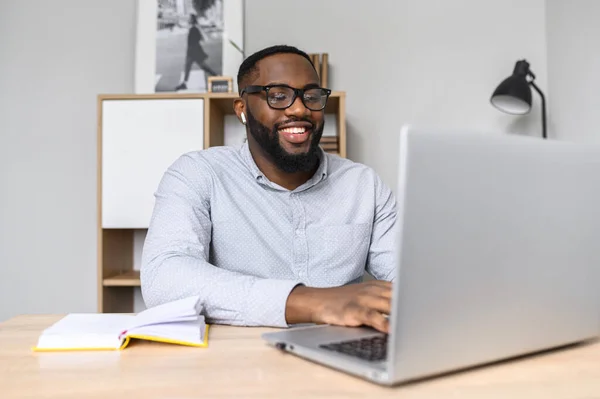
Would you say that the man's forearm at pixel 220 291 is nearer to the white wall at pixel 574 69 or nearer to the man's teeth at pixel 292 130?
the man's teeth at pixel 292 130

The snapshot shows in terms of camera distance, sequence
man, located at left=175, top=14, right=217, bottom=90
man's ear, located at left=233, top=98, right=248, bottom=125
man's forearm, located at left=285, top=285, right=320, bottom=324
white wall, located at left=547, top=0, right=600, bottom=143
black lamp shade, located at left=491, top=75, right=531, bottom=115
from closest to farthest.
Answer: man's forearm, located at left=285, top=285, right=320, bottom=324 → man's ear, located at left=233, top=98, right=248, bottom=125 → white wall, located at left=547, top=0, right=600, bottom=143 → black lamp shade, located at left=491, top=75, right=531, bottom=115 → man, located at left=175, top=14, right=217, bottom=90

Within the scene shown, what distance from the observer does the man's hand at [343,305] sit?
87 cm

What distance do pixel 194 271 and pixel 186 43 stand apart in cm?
194

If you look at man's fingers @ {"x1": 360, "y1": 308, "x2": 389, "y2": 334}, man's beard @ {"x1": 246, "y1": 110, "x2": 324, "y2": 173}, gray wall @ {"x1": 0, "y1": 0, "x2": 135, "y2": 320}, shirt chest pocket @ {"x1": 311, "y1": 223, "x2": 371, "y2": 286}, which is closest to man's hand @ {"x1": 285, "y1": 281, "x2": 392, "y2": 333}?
man's fingers @ {"x1": 360, "y1": 308, "x2": 389, "y2": 334}

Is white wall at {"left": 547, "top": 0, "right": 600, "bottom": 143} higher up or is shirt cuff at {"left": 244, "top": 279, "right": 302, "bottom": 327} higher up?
white wall at {"left": 547, "top": 0, "right": 600, "bottom": 143}

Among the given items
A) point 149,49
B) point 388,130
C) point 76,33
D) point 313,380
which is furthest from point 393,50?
point 313,380

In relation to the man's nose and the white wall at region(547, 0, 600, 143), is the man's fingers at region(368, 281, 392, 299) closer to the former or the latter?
the man's nose

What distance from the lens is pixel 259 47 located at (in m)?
2.85

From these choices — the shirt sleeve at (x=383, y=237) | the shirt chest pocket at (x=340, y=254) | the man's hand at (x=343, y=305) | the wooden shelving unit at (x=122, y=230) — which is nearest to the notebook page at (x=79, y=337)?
the man's hand at (x=343, y=305)

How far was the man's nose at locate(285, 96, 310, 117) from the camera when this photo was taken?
164 centimetres

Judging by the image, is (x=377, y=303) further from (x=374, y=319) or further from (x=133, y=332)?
(x=133, y=332)

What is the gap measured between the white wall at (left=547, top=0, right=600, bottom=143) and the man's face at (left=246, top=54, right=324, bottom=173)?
49.7 inches

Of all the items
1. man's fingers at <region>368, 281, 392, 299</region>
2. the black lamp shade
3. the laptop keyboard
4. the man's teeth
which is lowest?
the laptop keyboard

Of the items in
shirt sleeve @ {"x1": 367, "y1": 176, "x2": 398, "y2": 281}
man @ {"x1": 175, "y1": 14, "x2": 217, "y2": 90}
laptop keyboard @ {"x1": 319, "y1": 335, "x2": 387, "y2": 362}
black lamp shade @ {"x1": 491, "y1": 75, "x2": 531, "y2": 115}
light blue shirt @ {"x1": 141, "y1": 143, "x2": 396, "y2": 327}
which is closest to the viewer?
laptop keyboard @ {"x1": 319, "y1": 335, "x2": 387, "y2": 362}
